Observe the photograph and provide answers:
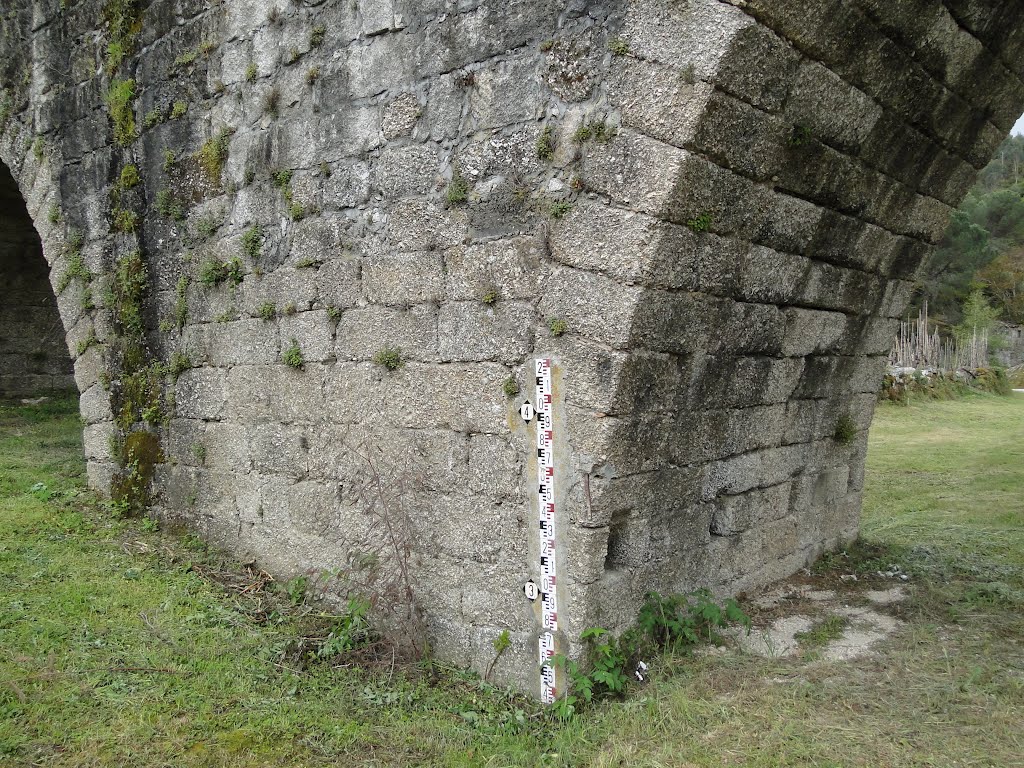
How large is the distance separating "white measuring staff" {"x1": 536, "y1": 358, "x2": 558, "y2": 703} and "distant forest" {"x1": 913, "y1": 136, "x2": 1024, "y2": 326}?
23.3 meters

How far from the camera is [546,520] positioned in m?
3.41

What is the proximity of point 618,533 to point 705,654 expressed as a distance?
75 cm

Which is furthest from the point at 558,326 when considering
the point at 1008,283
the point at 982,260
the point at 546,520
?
the point at 1008,283

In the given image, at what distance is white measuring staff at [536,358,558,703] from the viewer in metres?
3.37

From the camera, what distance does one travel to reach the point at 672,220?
10.2ft

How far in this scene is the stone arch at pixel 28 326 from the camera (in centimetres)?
971

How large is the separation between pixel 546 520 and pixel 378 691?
3.71ft

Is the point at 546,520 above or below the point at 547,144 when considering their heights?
below

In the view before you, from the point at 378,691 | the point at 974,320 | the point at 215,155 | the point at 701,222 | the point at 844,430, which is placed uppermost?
the point at 215,155

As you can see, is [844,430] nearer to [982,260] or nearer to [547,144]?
[547,144]

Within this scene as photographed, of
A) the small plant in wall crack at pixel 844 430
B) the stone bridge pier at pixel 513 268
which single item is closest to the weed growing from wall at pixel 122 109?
the stone bridge pier at pixel 513 268

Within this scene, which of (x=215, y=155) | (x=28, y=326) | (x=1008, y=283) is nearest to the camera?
(x=215, y=155)

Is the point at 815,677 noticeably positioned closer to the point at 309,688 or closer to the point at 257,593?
the point at 309,688

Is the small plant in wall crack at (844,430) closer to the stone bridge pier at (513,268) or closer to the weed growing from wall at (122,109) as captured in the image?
the stone bridge pier at (513,268)
